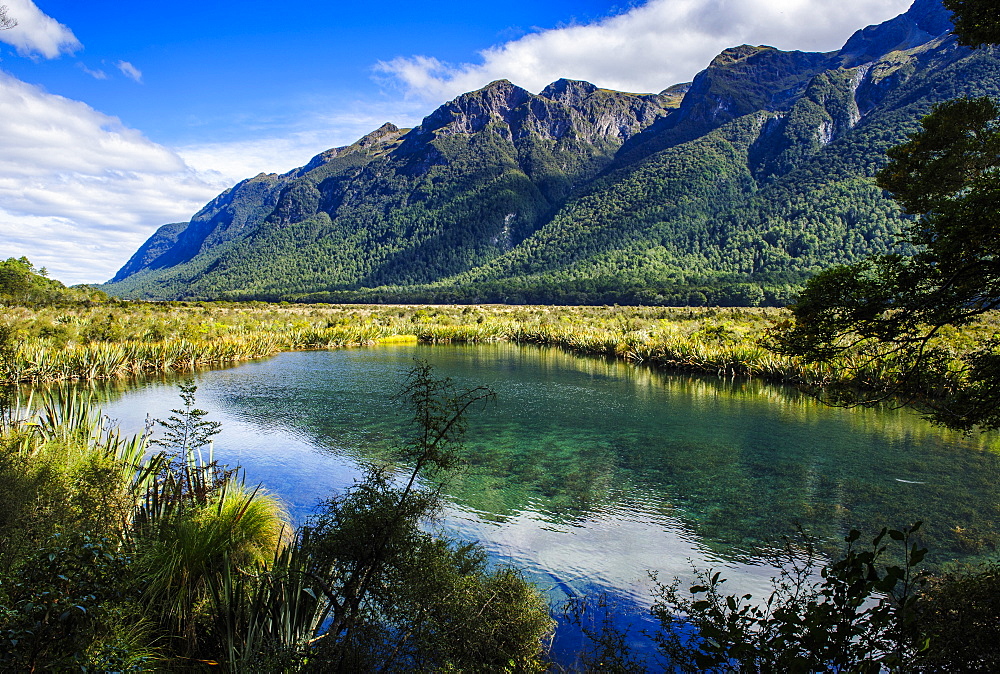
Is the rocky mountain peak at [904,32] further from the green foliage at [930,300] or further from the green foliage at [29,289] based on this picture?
the green foliage at [930,300]

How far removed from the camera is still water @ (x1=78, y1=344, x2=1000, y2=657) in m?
8.29

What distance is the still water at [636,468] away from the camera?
8289 millimetres

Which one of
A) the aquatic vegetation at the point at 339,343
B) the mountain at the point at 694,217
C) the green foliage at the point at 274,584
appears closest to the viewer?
the green foliage at the point at 274,584

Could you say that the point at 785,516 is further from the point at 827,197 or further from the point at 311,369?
the point at 827,197

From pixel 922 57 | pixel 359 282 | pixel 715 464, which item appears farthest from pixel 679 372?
pixel 922 57

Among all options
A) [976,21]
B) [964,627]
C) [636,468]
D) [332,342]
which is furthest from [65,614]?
[332,342]

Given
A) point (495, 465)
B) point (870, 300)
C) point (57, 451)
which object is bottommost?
point (495, 465)

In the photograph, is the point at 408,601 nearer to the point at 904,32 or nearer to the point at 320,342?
the point at 320,342

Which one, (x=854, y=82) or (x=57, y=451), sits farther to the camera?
(x=854, y=82)

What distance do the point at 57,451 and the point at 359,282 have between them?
543ft

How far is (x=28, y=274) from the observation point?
55188 millimetres

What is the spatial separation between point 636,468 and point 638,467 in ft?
0.34

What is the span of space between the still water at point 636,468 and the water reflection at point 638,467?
0.15 feet

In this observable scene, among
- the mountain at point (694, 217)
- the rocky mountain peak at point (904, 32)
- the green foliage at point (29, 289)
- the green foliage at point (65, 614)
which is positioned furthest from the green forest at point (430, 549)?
the rocky mountain peak at point (904, 32)
